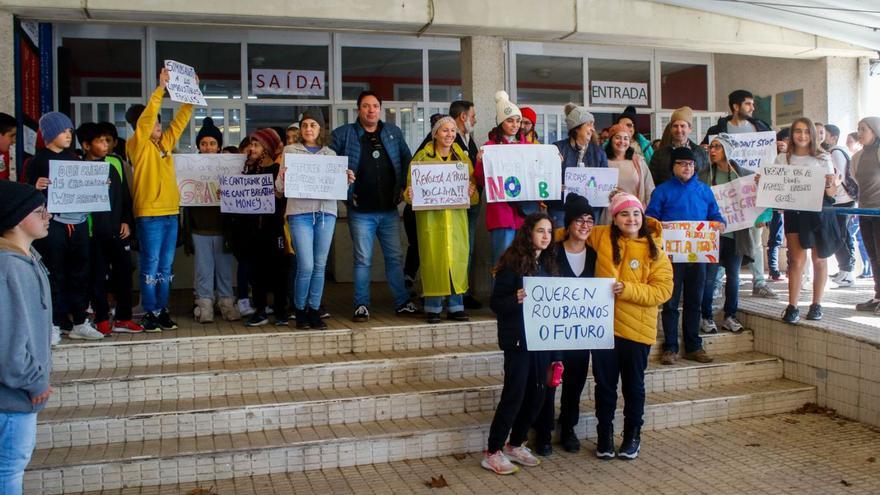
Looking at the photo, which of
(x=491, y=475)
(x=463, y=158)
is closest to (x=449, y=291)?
(x=463, y=158)

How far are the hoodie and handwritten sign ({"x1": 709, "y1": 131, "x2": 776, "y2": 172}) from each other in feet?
20.9

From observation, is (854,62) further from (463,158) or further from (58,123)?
(58,123)

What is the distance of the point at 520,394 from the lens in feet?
18.0

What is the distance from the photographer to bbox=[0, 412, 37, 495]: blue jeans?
3.55 meters

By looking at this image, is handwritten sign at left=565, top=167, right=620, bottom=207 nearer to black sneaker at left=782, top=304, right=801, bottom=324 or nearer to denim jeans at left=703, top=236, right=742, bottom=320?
denim jeans at left=703, top=236, right=742, bottom=320

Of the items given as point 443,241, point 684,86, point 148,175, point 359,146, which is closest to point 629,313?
point 443,241

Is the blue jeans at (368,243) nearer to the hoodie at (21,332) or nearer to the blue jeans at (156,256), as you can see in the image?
the blue jeans at (156,256)

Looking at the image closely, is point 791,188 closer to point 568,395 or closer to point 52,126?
point 568,395

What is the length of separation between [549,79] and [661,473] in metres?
8.75

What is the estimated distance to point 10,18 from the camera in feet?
23.7

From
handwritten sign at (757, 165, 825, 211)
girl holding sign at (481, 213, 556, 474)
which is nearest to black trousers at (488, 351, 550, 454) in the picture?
girl holding sign at (481, 213, 556, 474)

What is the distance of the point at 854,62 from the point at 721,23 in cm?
263

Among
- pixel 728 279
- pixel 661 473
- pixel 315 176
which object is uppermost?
pixel 315 176

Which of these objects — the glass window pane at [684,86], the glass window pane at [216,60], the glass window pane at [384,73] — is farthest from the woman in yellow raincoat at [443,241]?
the glass window pane at [684,86]
